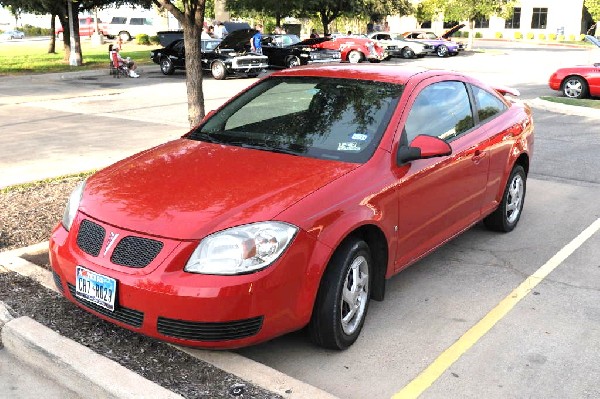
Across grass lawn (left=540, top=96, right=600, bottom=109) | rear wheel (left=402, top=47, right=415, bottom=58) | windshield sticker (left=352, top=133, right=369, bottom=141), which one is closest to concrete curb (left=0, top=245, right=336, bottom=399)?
windshield sticker (left=352, top=133, right=369, bottom=141)

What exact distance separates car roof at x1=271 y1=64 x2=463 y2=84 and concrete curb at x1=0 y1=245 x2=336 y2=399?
7.48ft

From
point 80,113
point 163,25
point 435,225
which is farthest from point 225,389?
point 163,25

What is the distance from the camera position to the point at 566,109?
14094mm

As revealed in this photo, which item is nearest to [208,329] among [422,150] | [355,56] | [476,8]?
[422,150]

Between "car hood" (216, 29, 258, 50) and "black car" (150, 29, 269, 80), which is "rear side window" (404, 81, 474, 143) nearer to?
"black car" (150, 29, 269, 80)

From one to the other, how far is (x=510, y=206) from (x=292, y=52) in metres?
21.7

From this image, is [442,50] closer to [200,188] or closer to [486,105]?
[486,105]

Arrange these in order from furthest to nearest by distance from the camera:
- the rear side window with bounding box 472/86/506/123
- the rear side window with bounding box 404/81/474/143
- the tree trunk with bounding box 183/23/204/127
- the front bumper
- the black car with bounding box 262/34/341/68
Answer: the black car with bounding box 262/34/341/68, the tree trunk with bounding box 183/23/204/127, the rear side window with bounding box 472/86/506/123, the rear side window with bounding box 404/81/474/143, the front bumper

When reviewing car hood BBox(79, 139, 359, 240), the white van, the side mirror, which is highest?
the white van

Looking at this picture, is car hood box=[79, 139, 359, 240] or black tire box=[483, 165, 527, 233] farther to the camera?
black tire box=[483, 165, 527, 233]

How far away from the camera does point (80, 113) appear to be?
1411cm

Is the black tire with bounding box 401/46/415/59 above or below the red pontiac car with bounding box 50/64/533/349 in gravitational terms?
above

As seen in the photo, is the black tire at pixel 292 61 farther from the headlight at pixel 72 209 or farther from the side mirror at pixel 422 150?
the headlight at pixel 72 209

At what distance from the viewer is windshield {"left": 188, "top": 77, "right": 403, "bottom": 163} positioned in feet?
13.8
